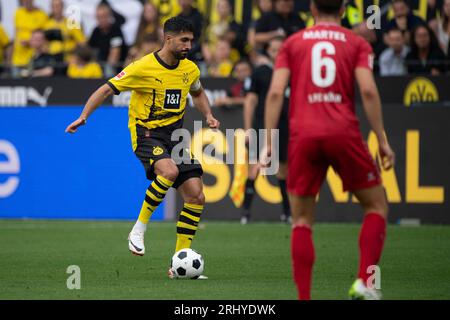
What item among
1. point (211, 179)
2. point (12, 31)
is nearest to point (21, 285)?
point (211, 179)

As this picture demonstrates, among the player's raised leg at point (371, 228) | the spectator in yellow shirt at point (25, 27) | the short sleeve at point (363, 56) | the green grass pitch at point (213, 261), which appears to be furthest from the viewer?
the spectator in yellow shirt at point (25, 27)

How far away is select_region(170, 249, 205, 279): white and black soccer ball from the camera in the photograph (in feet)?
32.4

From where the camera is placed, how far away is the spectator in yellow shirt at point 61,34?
19500 mm

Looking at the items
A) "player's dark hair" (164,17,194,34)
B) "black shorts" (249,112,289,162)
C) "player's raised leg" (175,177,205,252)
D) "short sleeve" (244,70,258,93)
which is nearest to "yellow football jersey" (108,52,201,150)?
"player's dark hair" (164,17,194,34)

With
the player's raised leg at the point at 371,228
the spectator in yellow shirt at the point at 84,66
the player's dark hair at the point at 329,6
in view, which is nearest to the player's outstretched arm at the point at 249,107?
the spectator in yellow shirt at the point at 84,66

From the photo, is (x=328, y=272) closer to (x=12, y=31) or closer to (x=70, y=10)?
(x=70, y=10)

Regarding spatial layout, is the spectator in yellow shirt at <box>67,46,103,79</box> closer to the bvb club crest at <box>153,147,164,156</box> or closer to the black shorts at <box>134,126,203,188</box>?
the black shorts at <box>134,126,203,188</box>

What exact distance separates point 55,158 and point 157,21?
3268 mm

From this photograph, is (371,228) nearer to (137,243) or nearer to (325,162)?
(325,162)

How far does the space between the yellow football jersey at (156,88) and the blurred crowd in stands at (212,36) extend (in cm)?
569

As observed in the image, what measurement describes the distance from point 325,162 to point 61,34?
12.8 m

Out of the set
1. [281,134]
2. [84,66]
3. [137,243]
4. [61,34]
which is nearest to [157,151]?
[137,243]

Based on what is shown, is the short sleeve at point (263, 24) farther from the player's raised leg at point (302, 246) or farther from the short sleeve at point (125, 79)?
the player's raised leg at point (302, 246)

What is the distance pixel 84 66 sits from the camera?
18.7m
